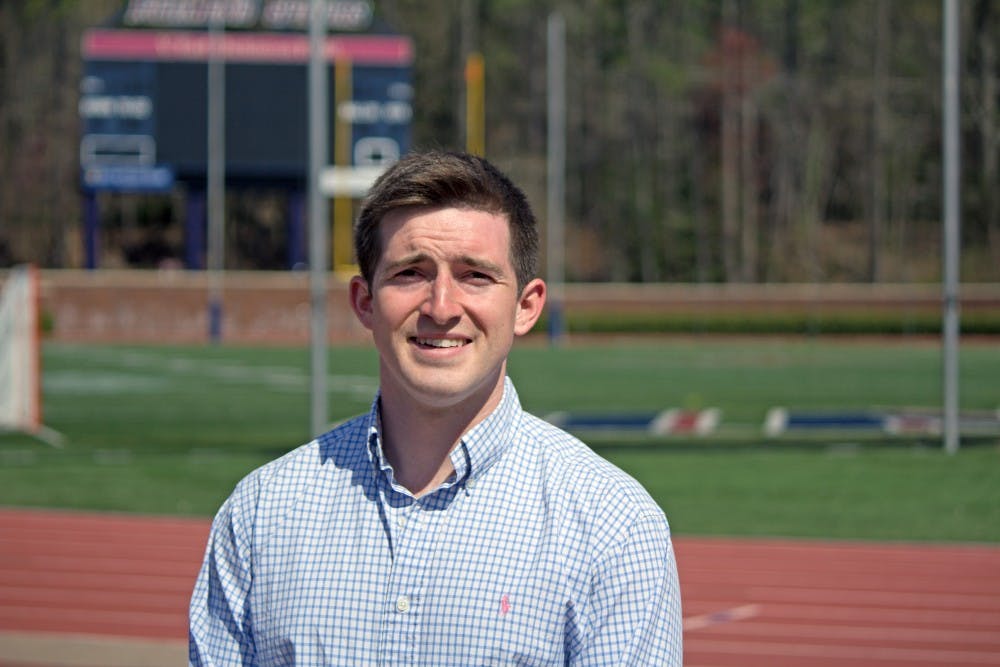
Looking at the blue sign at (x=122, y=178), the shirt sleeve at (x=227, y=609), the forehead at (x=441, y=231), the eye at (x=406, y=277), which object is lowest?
the shirt sleeve at (x=227, y=609)

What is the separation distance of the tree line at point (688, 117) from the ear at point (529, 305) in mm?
54190

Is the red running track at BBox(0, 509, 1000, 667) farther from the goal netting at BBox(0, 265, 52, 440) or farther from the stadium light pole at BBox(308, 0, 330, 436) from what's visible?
the goal netting at BBox(0, 265, 52, 440)

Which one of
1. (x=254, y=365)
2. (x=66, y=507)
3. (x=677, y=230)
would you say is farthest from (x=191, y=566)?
(x=677, y=230)

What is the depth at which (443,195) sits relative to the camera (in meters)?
2.35

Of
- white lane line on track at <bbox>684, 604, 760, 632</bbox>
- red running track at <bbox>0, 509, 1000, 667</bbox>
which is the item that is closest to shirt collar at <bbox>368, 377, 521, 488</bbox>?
red running track at <bbox>0, 509, 1000, 667</bbox>

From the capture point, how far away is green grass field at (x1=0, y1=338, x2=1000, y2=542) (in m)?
12.4

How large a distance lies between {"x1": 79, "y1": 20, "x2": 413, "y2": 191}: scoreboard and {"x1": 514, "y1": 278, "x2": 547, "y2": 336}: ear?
34063 millimetres

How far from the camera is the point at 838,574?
9531 millimetres

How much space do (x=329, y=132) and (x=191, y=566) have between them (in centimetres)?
2882

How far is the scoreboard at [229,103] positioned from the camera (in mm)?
36562

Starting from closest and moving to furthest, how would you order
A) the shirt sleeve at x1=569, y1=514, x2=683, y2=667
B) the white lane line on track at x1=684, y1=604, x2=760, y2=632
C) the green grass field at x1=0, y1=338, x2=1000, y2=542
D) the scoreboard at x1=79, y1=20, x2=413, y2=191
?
the shirt sleeve at x1=569, y1=514, x2=683, y2=667
the white lane line on track at x1=684, y1=604, x2=760, y2=632
the green grass field at x1=0, y1=338, x2=1000, y2=542
the scoreboard at x1=79, y1=20, x2=413, y2=191

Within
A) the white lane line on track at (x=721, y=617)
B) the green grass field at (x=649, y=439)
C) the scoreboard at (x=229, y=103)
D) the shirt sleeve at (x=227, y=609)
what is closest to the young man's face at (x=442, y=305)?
the shirt sleeve at (x=227, y=609)

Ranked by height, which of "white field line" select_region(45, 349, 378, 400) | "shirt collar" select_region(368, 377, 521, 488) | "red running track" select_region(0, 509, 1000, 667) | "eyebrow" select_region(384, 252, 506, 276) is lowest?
"white field line" select_region(45, 349, 378, 400)

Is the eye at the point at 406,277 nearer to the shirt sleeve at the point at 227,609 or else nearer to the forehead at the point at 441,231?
the forehead at the point at 441,231
